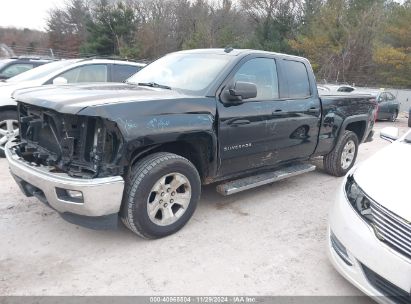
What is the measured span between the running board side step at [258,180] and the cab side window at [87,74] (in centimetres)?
379

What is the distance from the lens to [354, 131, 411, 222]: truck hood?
2660 millimetres

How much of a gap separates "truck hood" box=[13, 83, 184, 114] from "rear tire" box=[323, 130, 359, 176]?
319cm

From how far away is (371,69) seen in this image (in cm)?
3178

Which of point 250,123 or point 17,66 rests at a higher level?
point 17,66

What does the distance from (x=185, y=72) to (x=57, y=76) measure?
3.11 metres

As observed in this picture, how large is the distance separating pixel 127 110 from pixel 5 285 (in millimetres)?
1646

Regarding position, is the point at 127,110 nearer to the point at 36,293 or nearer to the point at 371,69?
the point at 36,293

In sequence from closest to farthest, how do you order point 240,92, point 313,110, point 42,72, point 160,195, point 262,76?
1. point 160,195
2. point 240,92
3. point 262,76
4. point 313,110
5. point 42,72

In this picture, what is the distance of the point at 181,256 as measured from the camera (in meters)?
3.46

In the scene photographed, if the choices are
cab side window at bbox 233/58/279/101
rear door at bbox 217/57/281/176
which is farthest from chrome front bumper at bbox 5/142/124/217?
cab side window at bbox 233/58/279/101

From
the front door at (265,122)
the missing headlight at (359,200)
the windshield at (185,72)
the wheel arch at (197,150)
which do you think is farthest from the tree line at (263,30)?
the missing headlight at (359,200)

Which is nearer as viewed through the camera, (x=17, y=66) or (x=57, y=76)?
(x=57, y=76)

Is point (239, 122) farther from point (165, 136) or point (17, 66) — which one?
point (17, 66)

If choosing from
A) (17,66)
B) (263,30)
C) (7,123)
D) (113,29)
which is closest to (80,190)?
(7,123)
